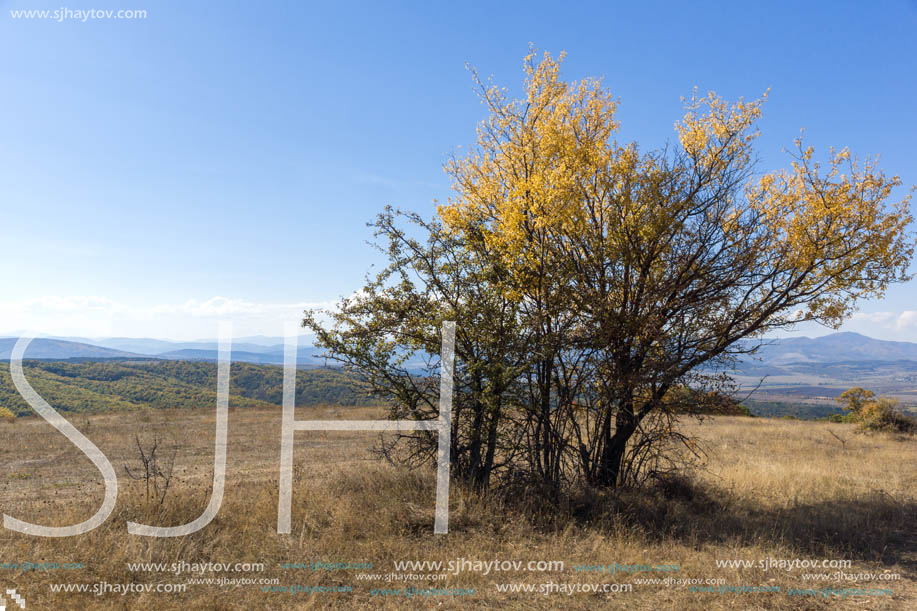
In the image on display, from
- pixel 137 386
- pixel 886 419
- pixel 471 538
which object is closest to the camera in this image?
pixel 471 538

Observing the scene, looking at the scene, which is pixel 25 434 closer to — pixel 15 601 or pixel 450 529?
pixel 15 601

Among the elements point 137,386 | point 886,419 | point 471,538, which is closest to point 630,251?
point 471,538

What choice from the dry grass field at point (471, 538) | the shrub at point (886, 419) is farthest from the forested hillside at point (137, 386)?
the shrub at point (886, 419)

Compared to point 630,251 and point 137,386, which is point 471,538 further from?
point 137,386

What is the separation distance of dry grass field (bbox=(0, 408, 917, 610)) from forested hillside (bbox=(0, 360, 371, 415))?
21222 mm

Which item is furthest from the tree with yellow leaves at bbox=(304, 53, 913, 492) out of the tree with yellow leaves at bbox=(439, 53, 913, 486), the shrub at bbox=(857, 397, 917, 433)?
the shrub at bbox=(857, 397, 917, 433)

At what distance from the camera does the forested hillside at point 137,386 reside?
128ft

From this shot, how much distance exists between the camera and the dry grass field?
219 inches

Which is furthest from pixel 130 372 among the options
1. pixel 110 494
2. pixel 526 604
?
pixel 526 604

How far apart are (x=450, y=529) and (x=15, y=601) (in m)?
4.62

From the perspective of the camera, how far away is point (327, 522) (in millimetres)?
7367

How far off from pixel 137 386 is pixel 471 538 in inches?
2412

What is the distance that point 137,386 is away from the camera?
57594 millimetres

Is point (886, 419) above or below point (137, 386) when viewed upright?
above
